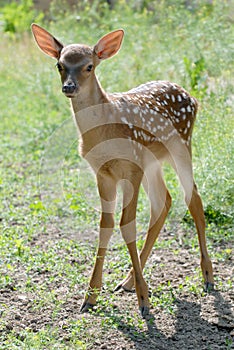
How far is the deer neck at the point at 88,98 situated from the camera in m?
5.03

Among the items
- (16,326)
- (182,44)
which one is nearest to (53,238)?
(16,326)

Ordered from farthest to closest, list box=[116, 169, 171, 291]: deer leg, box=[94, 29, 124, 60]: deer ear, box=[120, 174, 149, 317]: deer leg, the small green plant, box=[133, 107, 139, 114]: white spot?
the small green plant < box=[116, 169, 171, 291]: deer leg < box=[133, 107, 139, 114]: white spot < box=[94, 29, 124, 60]: deer ear < box=[120, 174, 149, 317]: deer leg

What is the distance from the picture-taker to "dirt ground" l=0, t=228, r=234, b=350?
463 centimetres

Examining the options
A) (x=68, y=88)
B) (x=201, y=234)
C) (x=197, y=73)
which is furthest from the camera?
(x=197, y=73)

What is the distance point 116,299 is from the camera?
5320 millimetres

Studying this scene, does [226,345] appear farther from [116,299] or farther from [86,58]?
[86,58]

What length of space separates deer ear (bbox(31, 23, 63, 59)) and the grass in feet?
6.04

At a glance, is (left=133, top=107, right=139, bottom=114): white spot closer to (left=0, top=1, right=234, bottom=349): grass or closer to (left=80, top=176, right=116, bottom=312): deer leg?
(left=80, top=176, right=116, bottom=312): deer leg

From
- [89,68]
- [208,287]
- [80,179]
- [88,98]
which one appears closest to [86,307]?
[208,287]

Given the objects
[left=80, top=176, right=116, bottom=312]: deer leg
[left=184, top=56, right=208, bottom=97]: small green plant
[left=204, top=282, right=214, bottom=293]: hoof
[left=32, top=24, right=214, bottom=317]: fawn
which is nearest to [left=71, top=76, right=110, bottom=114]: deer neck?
[left=32, top=24, right=214, bottom=317]: fawn

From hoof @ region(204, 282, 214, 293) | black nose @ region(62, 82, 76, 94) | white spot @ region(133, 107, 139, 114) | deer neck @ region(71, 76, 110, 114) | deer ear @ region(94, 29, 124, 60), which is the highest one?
deer ear @ region(94, 29, 124, 60)

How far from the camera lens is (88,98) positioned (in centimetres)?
507

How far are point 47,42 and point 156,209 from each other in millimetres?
1727

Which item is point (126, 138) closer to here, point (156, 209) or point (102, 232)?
point (102, 232)
